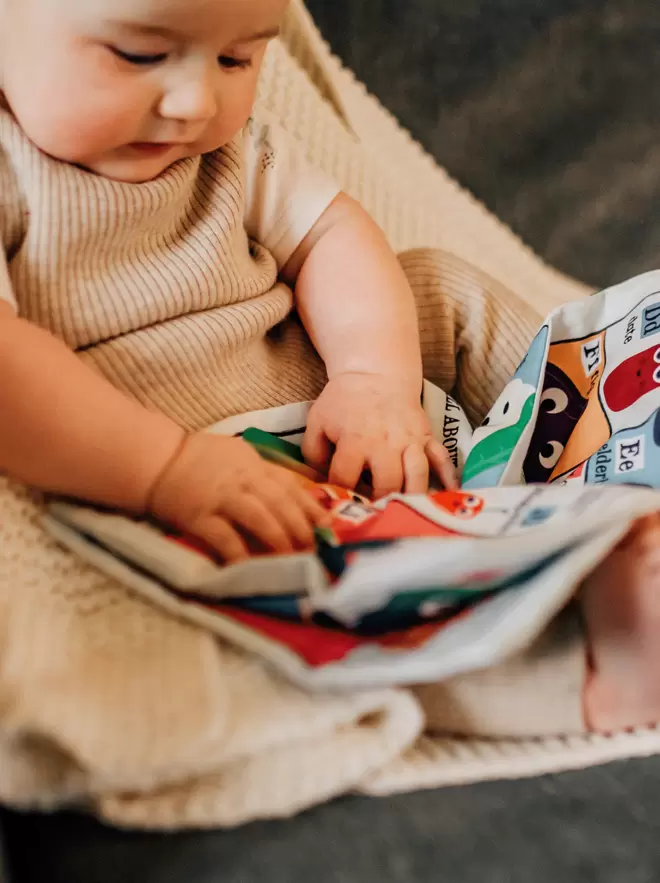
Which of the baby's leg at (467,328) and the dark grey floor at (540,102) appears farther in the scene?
the dark grey floor at (540,102)

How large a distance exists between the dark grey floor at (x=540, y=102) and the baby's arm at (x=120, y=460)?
22.2 inches

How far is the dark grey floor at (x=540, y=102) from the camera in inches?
34.0

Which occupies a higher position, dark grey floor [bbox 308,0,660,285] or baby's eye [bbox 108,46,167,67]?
baby's eye [bbox 108,46,167,67]

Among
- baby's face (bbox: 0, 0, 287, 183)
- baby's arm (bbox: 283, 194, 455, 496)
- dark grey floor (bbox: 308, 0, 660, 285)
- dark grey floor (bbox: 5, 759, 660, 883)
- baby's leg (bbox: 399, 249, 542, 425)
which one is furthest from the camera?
dark grey floor (bbox: 308, 0, 660, 285)

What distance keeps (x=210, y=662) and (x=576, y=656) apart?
0.18 m

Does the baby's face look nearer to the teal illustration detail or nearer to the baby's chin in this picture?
the baby's chin

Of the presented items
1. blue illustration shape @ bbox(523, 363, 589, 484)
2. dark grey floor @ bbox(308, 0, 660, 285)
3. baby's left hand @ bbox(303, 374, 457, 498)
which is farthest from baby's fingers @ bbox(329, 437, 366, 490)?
dark grey floor @ bbox(308, 0, 660, 285)

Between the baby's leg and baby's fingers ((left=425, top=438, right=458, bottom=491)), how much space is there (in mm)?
124

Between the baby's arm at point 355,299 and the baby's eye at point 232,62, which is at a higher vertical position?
the baby's eye at point 232,62

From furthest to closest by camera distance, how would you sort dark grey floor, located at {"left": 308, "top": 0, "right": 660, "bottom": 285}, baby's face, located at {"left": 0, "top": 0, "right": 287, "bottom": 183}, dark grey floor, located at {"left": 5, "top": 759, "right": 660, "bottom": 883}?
dark grey floor, located at {"left": 308, "top": 0, "right": 660, "bottom": 285} → baby's face, located at {"left": 0, "top": 0, "right": 287, "bottom": 183} → dark grey floor, located at {"left": 5, "top": 759, "right": 660, "bottom": 883}

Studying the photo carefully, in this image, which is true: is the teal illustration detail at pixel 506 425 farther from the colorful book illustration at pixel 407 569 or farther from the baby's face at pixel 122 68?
the baby's face at pixel 122 68

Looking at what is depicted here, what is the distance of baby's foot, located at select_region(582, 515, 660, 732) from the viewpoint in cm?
42

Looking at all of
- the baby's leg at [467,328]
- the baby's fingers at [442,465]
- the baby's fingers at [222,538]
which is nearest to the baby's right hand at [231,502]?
the baby's fingers at [222,538]

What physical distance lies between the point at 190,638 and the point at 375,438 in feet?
0.68
